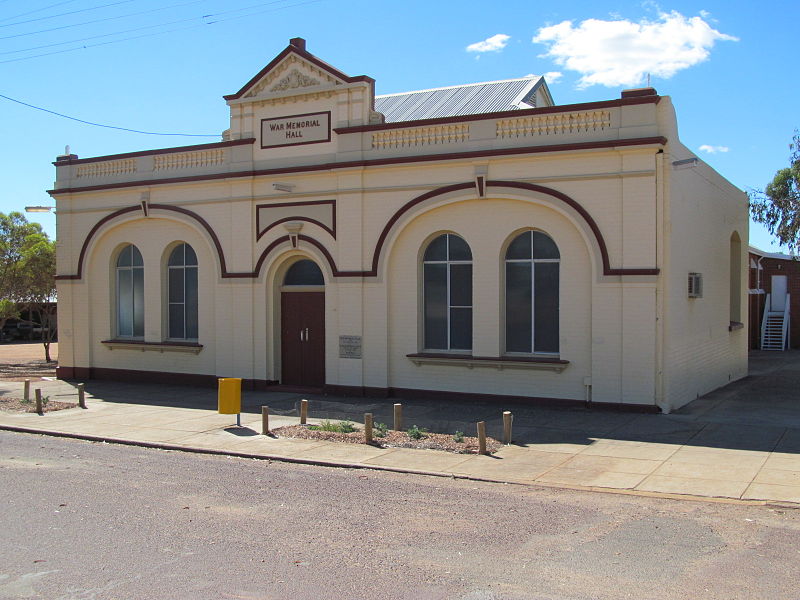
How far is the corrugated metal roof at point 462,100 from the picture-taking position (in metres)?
19.6

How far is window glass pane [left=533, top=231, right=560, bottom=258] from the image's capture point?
49.6ft

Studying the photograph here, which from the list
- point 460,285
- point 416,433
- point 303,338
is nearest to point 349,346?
point 303,338

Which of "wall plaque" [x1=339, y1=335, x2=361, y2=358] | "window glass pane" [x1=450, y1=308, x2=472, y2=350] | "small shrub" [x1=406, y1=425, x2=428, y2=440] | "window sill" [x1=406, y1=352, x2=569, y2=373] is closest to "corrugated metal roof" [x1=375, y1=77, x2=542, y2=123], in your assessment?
"window glass pane" [x1=450, y1=308, x2=472, y2=350]

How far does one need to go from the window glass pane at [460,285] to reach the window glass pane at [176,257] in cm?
735

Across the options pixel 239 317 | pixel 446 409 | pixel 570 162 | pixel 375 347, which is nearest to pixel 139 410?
pixel 239 317

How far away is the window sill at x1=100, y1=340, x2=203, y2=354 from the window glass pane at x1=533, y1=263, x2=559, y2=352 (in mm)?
8251

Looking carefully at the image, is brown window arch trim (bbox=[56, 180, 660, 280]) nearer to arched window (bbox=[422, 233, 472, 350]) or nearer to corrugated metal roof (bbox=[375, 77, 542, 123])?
arched window (bbox=[422, 233, 472, 350])

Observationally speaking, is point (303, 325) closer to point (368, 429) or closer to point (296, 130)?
point (296, 130)

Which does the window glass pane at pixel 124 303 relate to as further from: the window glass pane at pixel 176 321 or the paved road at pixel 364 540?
the paved road at pixel 364 540

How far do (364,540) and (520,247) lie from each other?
9.37 metres

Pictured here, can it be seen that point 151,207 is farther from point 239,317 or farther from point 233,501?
point 233,501

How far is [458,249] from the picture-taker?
16047 millimetres

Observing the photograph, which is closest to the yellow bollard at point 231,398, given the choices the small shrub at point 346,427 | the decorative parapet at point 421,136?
the small shrub at point 346,427

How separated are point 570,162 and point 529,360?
12.6 ft
